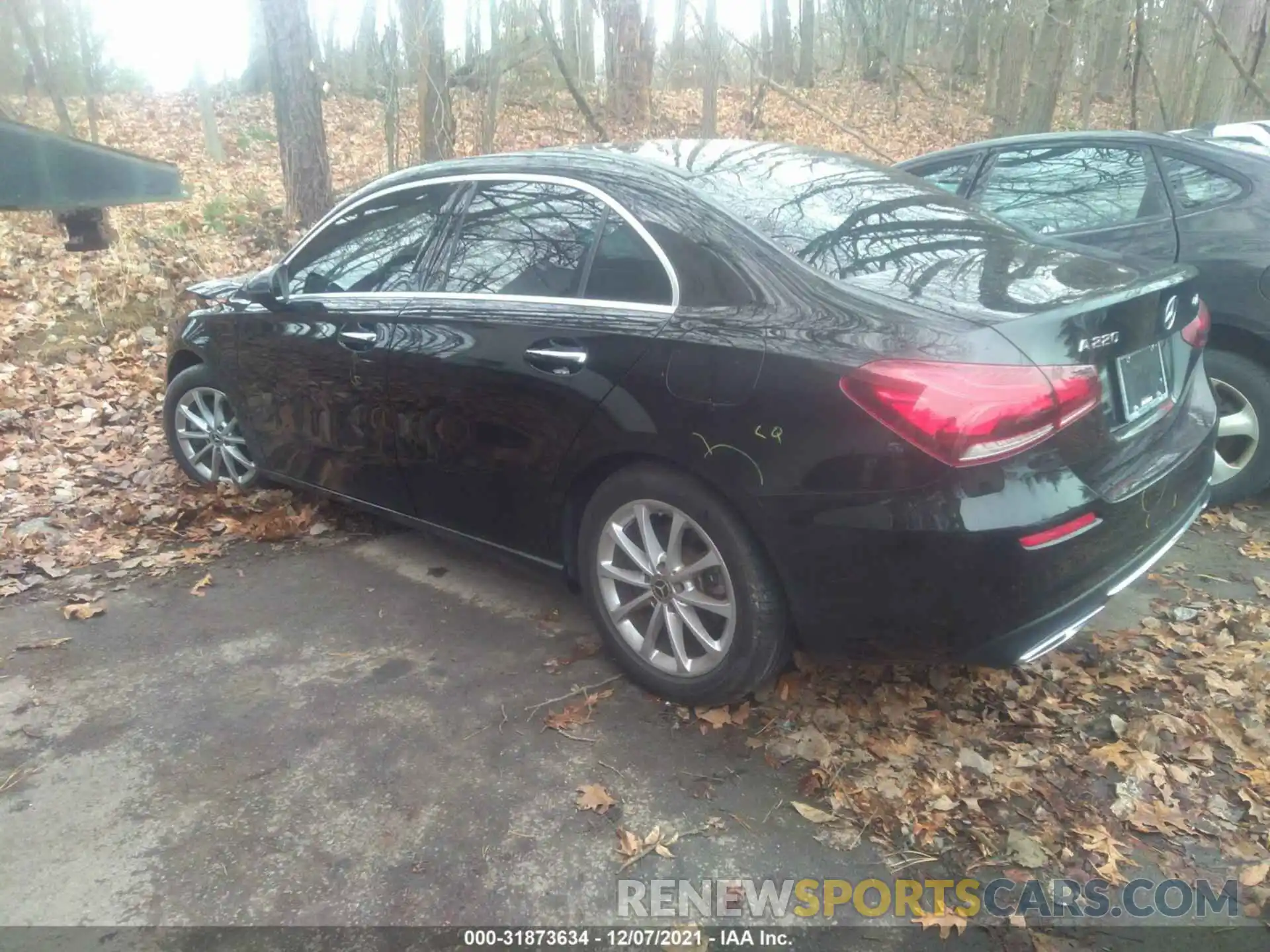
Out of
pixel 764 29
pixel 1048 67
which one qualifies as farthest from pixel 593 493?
pixel 764 29

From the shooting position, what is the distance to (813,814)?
276 centimetres

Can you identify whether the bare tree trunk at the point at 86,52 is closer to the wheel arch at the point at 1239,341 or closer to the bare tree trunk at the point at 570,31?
the bare tree trunk at the point at 570,31

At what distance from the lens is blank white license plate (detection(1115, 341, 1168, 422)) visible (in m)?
2.84

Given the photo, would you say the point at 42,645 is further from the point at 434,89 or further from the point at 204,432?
the point at 434,89

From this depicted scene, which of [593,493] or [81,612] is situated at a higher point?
[593,493]

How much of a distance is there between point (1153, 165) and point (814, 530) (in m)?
3.52

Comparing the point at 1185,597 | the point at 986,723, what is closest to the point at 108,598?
the point at 986,723

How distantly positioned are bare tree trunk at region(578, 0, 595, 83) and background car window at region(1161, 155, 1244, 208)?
14763 mm

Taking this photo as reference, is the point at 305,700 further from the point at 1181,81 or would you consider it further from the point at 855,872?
the point at 1181,81

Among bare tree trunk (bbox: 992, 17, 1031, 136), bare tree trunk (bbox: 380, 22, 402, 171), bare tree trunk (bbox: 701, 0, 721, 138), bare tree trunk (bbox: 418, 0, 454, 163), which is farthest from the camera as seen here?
bare tree trunk (bbox: 992, 17, 1031, 136)

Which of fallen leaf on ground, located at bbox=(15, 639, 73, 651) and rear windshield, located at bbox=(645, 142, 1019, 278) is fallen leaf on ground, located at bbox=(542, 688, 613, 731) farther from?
fallen leaf on ground, located at bbox=(15, 639, 73, 651)

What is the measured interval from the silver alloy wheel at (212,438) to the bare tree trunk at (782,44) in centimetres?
2246

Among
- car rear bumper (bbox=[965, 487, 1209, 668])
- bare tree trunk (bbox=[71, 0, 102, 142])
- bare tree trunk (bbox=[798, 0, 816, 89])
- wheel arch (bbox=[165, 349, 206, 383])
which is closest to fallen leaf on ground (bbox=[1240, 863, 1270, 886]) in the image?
car rear bumper (bbox=[965, 487, 1209, 668])

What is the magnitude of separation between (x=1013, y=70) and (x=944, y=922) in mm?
18062
